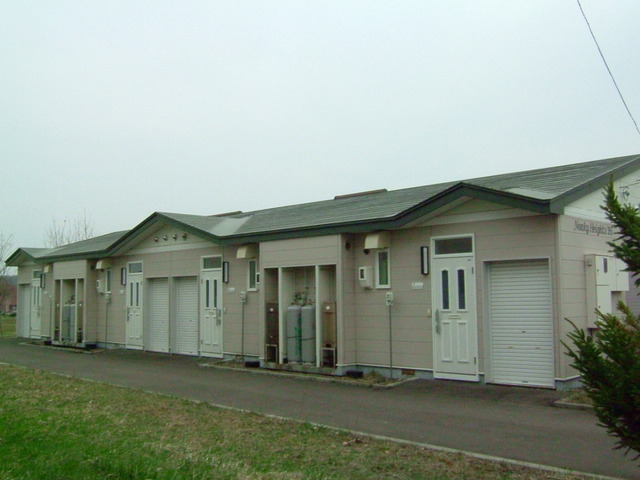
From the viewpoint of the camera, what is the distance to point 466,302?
12.6 m

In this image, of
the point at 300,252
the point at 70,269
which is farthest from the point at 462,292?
the point at 70,269

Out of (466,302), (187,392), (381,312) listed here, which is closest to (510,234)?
(466,302)

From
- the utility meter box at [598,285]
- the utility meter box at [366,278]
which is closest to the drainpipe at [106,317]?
the utility meter box at [366,278]

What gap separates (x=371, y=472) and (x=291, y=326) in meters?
8.37

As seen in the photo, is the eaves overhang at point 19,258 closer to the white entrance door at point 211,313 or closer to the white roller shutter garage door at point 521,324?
the white entrance door at point 211,313

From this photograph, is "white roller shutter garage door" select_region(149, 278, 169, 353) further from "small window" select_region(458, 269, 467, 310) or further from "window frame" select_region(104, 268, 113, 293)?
"small window" select_region(458, 269, 467, 310)

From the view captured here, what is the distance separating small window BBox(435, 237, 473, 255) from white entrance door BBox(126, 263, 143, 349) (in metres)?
10.9

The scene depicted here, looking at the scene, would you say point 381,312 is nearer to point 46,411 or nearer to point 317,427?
point 317,427

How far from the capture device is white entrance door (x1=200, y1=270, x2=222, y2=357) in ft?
59.1

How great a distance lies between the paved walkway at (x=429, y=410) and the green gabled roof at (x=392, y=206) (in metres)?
3.17

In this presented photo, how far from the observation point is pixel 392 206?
1480 centimetres

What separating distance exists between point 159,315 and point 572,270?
12.5 meters

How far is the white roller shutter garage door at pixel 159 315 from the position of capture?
19.9 meters

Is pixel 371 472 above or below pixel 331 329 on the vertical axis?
below
